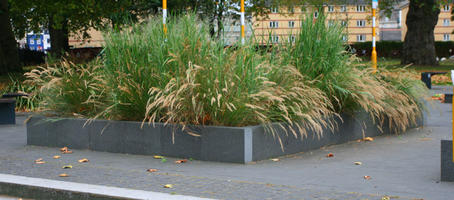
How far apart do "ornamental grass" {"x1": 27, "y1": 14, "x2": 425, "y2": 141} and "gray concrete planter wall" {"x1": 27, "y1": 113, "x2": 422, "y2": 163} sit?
0.14 metres

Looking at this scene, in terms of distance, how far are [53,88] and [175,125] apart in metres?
2.40

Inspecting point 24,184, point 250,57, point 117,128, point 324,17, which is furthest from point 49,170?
point 324,17

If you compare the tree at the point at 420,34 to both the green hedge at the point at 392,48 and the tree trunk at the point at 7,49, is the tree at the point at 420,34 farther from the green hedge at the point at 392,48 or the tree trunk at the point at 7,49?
the green hedge at the point at 392,48

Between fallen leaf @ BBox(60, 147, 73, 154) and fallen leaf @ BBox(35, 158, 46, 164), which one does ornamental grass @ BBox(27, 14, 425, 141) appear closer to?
fallen leaf @ BBox(60, 147, 73, 154)

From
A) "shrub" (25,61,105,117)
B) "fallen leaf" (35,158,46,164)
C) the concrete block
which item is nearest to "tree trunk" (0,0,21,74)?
"shrub" (25,61,105,117)

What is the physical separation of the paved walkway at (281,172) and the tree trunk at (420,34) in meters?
24.8

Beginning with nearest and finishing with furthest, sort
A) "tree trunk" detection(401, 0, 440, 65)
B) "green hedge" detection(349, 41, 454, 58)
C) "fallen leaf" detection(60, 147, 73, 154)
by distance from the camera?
1. "fallen leaf" detection(60, 147, 73, 154)
2. "tree trunk" detection(401, 0, 440, 65)
3. "green hedge" detection(349, 41, 454, 58)

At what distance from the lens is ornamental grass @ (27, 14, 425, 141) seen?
7605 millimetres

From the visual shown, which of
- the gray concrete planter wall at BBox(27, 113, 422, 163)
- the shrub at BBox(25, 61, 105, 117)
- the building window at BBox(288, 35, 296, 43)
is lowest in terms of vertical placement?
the gray concrete planter wall at BBox(27, 113, 422, 163)

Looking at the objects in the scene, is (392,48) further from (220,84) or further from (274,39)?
(220,84)

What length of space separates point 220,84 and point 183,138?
0.79 metres

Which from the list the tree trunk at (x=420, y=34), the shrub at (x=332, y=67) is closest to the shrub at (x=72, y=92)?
the shrub at (x=332, y=67)

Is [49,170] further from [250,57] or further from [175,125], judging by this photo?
[250,57]

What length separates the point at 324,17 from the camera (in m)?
9.20
